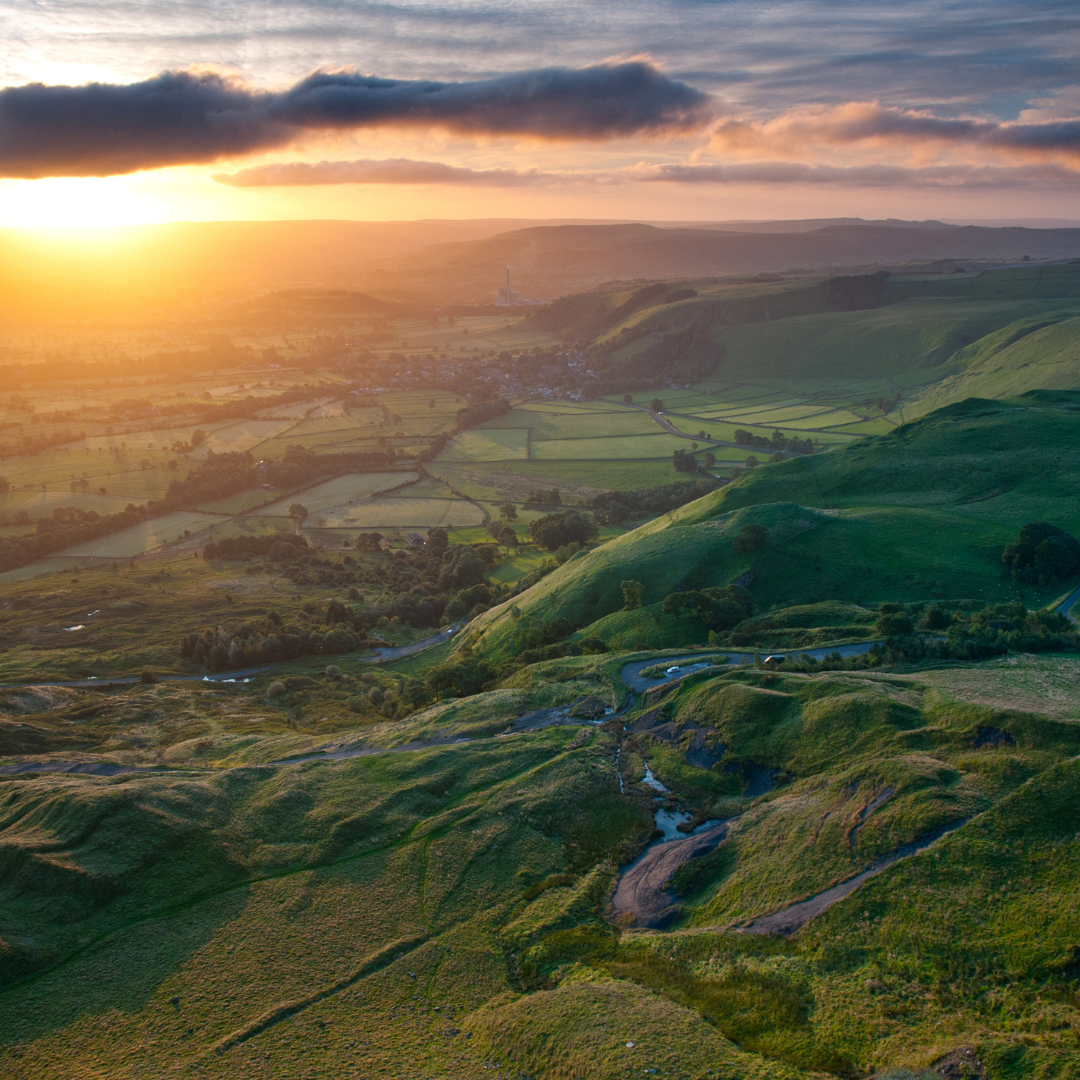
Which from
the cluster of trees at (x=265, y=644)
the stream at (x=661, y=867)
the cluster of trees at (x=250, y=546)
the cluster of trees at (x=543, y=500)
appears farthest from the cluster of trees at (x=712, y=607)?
the cluster of trees at (x=250, y=546)

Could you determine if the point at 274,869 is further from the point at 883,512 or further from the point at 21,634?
the point at 21,634

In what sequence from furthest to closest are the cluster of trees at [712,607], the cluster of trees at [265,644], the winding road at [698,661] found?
the cluster of trees at [265,644], the cluster of trees at [712,607], the winding road at [698,661]

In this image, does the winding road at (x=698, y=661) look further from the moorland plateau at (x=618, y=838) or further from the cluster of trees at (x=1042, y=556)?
the cluster of trees at (x=1042, y=556)

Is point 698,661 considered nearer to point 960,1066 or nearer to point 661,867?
point 661,867

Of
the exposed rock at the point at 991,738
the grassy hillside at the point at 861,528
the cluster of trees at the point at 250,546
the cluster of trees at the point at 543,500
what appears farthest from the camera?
the cluster of trees at the point at 543,500

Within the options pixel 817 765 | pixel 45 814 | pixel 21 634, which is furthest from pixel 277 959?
pixel 21 634

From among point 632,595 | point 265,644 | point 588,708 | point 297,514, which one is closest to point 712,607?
point 632,595
